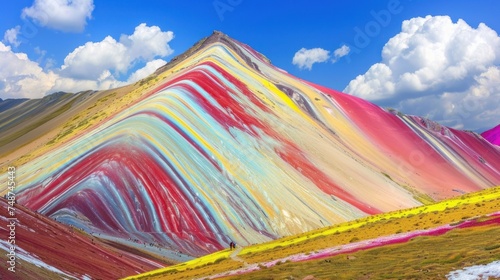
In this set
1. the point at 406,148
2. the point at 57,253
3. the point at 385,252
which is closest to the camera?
the point at 385,252

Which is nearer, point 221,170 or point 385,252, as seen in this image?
point 385,252

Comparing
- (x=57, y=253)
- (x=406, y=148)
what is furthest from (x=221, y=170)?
(x=406, y=148)

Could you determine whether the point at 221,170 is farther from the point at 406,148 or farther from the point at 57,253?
the point at 406,148

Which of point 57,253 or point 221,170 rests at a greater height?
point 221,170

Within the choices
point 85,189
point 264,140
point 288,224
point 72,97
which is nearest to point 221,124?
point 264,140

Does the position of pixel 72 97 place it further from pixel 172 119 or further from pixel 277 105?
pixel 172 119

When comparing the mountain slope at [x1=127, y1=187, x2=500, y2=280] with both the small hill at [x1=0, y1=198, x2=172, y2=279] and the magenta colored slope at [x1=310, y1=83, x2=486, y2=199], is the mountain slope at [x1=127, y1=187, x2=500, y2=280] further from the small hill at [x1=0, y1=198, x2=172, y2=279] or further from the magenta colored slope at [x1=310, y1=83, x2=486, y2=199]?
the magenta colored slope at [x1=310, y1=83, x2=486, y2=199]

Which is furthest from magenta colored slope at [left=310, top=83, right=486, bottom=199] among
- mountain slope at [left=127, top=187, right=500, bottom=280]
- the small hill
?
the small hill

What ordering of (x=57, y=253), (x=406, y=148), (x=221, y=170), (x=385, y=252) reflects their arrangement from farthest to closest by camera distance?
(x=406, y=148) < (x=221, y=170) < (x=57, y=253) < (x=385, y=252)

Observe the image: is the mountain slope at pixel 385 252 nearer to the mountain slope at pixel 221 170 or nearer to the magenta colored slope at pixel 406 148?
the mountain slope at pixel 221 170
